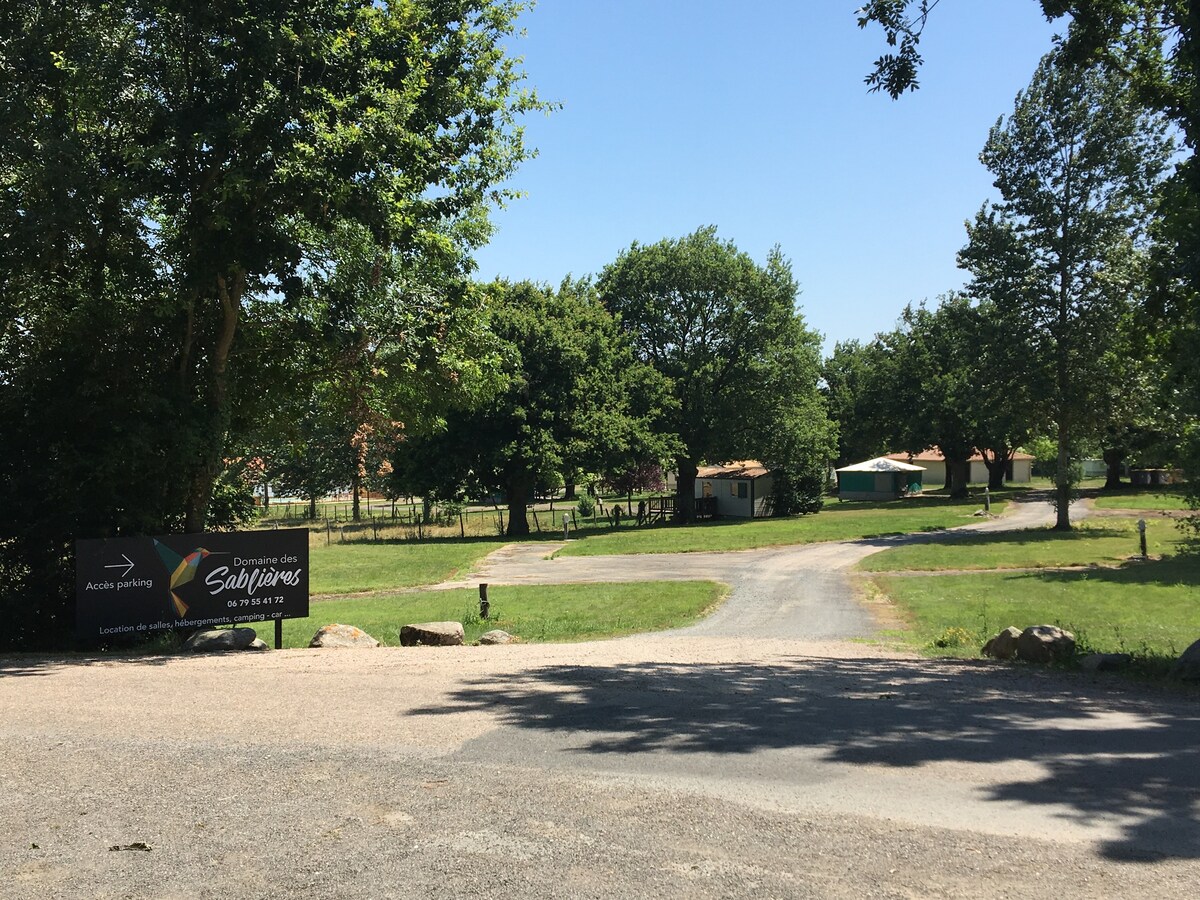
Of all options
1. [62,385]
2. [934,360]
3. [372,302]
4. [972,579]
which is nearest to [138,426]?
[62,385]

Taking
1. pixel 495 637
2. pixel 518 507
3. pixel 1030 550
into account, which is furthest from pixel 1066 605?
pixel 518 507

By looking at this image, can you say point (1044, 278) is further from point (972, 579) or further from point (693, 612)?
point (693, 612)

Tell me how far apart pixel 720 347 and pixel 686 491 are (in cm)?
830

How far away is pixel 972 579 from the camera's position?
80.1ft

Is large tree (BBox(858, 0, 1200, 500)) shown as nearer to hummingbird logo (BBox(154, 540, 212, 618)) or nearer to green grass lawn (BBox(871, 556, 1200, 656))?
green grass lawn (BBox(871, 556, 1200, 656))

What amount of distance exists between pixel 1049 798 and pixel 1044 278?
1477 inches

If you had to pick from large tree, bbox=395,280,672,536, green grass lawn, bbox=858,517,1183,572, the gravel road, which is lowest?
green grass lawn, bbox=858,517,1183,572

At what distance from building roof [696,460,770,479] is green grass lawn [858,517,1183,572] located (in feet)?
57.3

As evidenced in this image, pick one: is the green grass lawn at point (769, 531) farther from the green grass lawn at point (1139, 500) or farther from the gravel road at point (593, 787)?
the gravel road at point (593, 787)

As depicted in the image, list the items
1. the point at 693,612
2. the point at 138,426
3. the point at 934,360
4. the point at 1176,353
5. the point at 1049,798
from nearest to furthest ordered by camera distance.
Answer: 1. the point at 1049,798
2. the point at 138,426
3. the point at 1176,353
4. the point at 693,612
5. the point at 934,360

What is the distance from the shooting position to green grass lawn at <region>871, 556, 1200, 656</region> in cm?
1450

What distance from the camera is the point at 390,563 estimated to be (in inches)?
1171

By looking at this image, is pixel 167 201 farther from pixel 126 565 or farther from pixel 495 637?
pixel 495 637

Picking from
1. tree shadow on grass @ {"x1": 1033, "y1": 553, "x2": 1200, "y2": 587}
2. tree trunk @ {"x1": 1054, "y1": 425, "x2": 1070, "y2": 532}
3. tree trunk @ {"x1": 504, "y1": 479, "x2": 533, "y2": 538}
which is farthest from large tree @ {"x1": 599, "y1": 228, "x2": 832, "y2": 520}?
tree shadow on grass @ {"x1": 1033, "y1": 553, "x2": 1200, "y2": 587}
